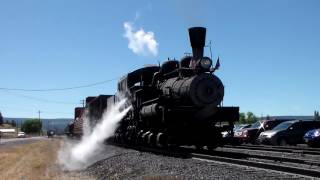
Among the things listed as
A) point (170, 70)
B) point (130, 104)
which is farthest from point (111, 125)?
point (170, 70)

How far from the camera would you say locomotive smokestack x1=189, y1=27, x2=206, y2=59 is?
2181 centimetres

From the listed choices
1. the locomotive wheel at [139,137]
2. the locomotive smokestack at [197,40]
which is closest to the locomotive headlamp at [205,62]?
the locomotive smokestack at [197,40]

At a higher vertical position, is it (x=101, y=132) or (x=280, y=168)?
(x=101, y=132)

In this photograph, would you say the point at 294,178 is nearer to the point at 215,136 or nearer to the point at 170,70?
the point at 215,136

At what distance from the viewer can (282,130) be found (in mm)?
31062

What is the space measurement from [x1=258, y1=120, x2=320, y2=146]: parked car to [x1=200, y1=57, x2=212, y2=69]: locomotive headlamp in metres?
10.6

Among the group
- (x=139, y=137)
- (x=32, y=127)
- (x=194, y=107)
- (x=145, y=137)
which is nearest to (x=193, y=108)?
(x=194, y=107)

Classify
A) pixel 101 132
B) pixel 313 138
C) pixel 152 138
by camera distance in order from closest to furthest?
pixel 152 138 < pixel 313 138 < pixel 101 132

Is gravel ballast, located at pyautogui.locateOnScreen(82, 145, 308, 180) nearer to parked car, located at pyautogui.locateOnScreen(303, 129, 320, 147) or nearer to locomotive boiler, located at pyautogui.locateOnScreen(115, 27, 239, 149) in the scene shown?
locomotive boiler, located at pyautogui.locateOnScreen(115, 27, 239, 149)

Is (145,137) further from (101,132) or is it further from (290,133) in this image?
(101,132)

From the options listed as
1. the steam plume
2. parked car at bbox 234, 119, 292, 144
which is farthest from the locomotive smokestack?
parked car at bbox 234, 119, 292, 144

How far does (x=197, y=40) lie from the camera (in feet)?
71.6

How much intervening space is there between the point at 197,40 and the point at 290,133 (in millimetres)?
11812

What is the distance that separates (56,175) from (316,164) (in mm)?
7610
